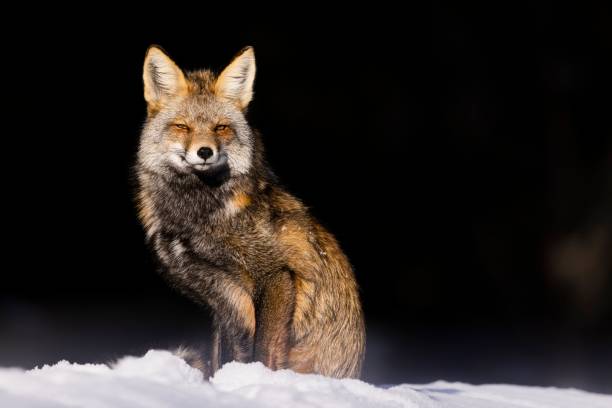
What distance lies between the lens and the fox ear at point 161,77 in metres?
4.11

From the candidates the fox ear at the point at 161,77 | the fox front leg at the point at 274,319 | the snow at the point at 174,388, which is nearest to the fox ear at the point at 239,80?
the fox ear at the point at 161,77

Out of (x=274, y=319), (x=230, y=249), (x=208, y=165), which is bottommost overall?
(x=274, y=319)

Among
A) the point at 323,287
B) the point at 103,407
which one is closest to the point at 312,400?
the point at 103,407

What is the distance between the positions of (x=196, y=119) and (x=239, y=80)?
1.23 feet

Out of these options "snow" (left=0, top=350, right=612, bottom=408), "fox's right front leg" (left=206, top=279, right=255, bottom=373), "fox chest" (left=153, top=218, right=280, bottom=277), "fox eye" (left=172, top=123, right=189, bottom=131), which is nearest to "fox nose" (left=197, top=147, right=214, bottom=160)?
"fox eye" (left=172, top=123, right=189, bottom=131)

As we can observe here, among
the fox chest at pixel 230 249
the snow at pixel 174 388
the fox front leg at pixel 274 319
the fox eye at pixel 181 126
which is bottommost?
the snow at pixel 174 388

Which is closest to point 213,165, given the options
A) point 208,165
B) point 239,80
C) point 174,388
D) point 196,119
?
point 208,165

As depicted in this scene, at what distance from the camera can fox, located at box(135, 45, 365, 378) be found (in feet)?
12.8

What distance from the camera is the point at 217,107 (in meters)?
4.09

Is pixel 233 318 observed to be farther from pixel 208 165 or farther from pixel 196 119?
pixel 196 119

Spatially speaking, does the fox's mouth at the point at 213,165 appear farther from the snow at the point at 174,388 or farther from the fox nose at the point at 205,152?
the snow at the point at 174,388

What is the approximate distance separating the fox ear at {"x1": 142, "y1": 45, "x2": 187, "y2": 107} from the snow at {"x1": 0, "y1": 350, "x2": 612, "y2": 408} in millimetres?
1497

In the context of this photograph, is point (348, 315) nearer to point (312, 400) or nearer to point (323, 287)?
point (323, 287)

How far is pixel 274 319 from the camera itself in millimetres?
3885
